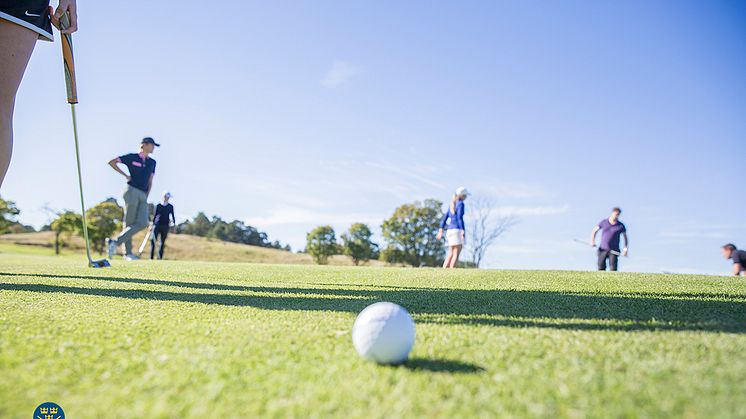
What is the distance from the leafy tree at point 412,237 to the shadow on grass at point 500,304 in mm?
41468

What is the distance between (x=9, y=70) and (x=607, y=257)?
44.0ft

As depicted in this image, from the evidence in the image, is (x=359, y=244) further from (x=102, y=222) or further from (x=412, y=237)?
(x=102, y=222)

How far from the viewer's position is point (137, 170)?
32.6ft

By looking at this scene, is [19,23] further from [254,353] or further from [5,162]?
[254,353]

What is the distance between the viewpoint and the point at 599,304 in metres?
4.01

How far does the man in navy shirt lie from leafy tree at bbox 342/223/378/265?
120 feet

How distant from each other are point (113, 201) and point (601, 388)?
52.3 meters

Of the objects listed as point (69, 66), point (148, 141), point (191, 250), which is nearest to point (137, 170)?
point (148, 141)

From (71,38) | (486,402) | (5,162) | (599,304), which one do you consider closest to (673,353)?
(486,402)

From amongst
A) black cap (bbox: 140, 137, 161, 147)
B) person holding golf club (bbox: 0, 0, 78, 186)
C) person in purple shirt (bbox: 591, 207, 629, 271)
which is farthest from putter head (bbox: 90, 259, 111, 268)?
person in purple shirt (bbox: 591, 207, 629, 271)

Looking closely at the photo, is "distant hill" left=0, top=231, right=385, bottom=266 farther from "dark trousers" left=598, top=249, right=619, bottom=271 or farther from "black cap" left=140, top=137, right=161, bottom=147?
"dark trousers" left=598, top=249, right=619, bottom=271

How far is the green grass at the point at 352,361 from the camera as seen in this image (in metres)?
1.57

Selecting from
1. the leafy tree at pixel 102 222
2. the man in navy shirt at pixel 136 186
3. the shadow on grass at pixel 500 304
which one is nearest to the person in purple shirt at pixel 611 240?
the shadow on grass at pixel 500 304

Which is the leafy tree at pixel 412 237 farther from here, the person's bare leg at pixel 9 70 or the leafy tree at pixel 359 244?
the person's bare leg at pixel 9 70
